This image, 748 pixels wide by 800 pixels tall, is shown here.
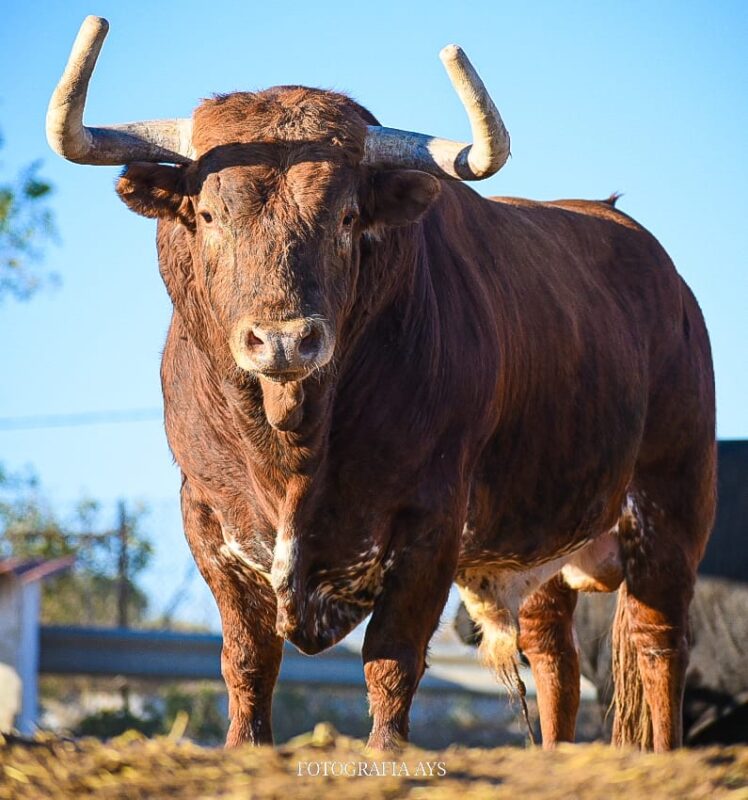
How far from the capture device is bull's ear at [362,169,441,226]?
4988 millimetres

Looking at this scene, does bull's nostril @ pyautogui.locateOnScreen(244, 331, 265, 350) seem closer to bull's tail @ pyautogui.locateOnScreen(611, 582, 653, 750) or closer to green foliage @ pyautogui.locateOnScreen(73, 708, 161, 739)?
bull's tail @ pyautogui.locateOnScreen(611, 582, 653, 750)

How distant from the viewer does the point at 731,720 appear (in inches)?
333

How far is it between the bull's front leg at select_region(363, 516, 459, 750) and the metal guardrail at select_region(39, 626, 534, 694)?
208 inches

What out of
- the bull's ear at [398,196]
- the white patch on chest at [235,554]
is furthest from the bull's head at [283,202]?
the white patch on chest at [235,554]

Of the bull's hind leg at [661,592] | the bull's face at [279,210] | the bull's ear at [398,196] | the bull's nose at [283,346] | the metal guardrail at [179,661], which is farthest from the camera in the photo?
the metal guardrail at [179,661]

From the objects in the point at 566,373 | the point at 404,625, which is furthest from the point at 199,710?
the point at 404,625

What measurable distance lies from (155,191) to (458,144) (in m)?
1.07

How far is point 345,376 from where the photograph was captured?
5.12 meters

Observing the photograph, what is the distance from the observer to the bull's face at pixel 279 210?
441 centimetres

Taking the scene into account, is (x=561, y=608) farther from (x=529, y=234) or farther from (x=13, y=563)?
(x=13, y=563)

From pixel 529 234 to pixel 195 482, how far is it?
2201mm

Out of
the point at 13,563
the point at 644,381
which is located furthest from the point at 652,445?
the point at 13,563

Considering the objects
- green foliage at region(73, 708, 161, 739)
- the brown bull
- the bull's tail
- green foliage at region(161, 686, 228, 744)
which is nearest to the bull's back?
the brown bull

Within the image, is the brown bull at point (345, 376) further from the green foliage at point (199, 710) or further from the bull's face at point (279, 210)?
the green foliage at point (199, 710)
